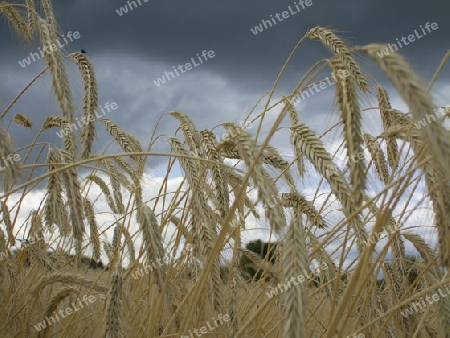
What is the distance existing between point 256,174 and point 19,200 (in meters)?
2.55

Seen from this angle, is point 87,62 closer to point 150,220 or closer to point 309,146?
point 150,220

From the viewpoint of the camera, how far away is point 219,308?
7.78 ft

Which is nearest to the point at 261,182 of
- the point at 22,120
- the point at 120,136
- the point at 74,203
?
the point at 74,203

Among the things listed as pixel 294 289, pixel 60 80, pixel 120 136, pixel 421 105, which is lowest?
pixel 294 289

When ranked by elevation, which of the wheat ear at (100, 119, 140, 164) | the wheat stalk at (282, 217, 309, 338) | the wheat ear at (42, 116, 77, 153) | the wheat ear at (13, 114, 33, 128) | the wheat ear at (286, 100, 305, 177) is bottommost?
the wheat stalk at (282, 217, 309, 338)

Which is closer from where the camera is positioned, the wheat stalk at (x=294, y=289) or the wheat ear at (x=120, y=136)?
the wheat stalk at (x=294, y=289)

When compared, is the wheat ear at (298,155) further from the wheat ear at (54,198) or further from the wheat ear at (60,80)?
the wheat ear at (54,198)

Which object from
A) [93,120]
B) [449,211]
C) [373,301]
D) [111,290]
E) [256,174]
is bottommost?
[373,301]

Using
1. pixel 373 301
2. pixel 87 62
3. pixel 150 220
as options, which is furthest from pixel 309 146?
pixel 87 62

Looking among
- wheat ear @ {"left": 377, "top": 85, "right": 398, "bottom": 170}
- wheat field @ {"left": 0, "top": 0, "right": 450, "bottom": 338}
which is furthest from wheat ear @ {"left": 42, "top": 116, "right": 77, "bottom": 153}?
wheat ear @ {"left": 377, "top": 85, "right": 398, "bottom": 170}

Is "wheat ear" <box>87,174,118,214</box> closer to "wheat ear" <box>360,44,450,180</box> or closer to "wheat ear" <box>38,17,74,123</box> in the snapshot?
"wheat ear" <box>38,17,74,123</box>

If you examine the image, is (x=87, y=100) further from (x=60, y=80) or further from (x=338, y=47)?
(x=338, y=47)

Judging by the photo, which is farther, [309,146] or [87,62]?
[87,62]

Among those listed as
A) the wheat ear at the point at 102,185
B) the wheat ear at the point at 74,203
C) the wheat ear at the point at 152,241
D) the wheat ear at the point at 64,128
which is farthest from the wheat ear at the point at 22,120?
the wheat ear at the point at 152,241
